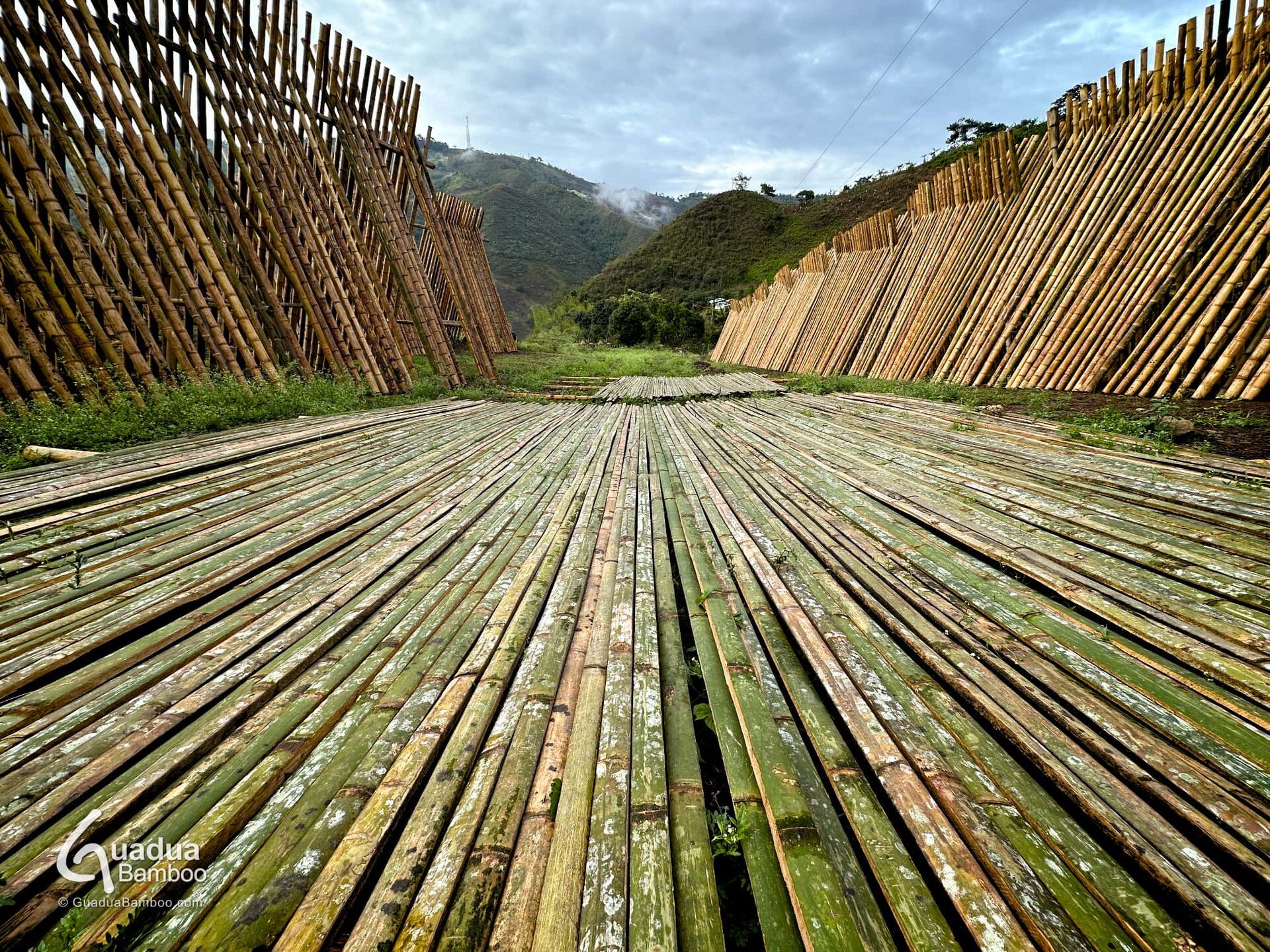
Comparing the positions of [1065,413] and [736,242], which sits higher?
[736,242]

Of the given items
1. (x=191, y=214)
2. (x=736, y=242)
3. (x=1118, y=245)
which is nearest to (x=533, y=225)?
(x=736, y=242)

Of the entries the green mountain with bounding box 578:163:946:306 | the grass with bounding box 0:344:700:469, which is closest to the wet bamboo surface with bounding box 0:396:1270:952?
the grass with bounding box 0:344:700:469

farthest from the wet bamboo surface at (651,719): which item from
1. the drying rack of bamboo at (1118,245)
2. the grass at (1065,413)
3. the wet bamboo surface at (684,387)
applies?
the wet bamboo surface at (684,387)

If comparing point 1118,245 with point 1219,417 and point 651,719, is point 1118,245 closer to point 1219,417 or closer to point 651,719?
point 1219,417

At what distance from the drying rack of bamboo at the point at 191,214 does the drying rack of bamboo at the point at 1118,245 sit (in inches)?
347

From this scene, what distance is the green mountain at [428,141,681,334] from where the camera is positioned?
48.5 meters

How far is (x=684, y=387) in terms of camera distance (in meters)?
10.5

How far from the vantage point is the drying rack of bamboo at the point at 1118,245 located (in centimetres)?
439

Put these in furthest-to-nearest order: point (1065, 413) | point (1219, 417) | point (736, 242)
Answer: point (736, 242)
point (1065, 413)
point (1219, 417)

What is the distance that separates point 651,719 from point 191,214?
26.8 ft

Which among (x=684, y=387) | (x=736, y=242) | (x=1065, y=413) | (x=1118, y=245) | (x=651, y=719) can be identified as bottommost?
(x=684, y=387)

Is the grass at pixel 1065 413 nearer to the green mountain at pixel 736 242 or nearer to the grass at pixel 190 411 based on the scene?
the grass at pixel 190 411

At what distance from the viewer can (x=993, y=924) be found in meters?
0.92

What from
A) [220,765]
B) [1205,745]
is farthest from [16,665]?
[1205,745]
